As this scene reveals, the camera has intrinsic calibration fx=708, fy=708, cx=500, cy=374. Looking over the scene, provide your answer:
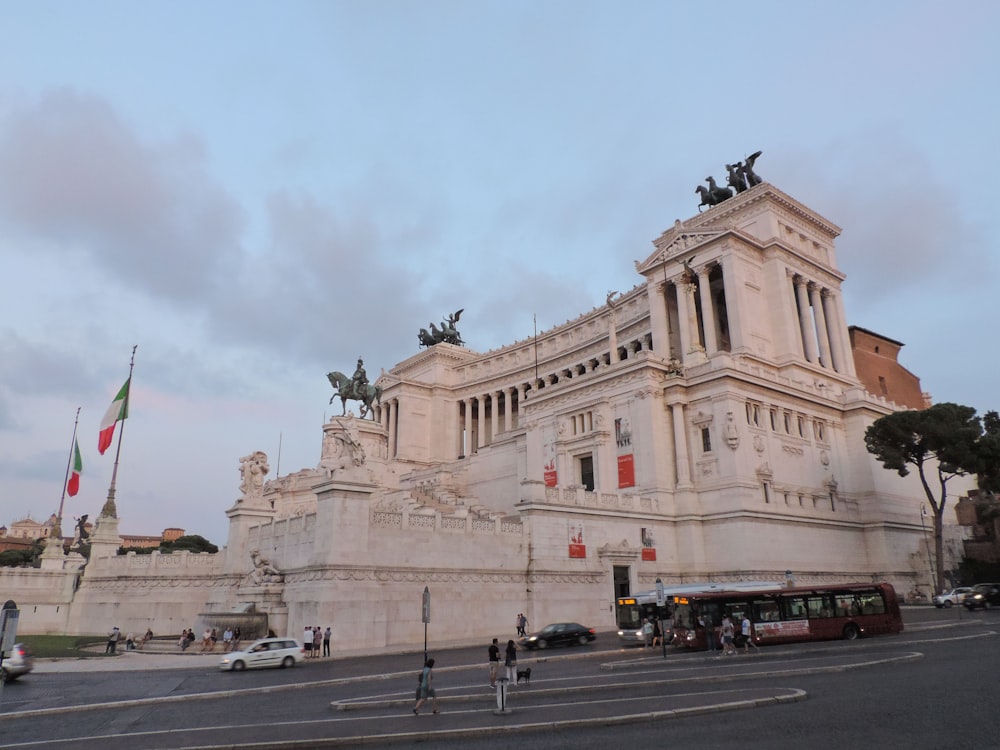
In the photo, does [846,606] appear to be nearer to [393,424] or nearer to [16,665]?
[16,665]

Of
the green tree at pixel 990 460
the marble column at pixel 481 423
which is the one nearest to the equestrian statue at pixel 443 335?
the marble column at pixel 481 423

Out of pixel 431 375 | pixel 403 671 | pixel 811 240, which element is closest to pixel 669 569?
pixel 403 671

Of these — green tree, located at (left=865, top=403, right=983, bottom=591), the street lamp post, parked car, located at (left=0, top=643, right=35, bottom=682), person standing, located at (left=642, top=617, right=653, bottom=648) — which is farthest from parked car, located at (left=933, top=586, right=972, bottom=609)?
parked car, located at (left=0, top=643, right=35, bottom=682)

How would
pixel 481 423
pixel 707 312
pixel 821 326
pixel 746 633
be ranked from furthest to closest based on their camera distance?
pixel 481 423, pixel 821 326, pixel 707 312, pixel 746 633

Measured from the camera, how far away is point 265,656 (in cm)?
2731

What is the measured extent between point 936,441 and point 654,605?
97.6 ft

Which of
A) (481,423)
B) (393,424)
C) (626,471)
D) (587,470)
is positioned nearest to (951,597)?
(626,471)

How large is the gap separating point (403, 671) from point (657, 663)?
860 cm

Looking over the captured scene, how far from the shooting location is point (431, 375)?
325 feet

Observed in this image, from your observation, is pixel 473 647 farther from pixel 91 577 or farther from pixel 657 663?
pixel 91 577

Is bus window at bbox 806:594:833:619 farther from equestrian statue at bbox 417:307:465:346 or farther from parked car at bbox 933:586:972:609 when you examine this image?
equestrian statue at bbox 417:307:465:346

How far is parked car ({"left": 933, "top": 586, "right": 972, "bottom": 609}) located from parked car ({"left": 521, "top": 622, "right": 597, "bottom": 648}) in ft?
86.5

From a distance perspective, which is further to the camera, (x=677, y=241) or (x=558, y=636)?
(x=677, y=241)

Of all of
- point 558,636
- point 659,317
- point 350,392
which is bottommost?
point 558,636
